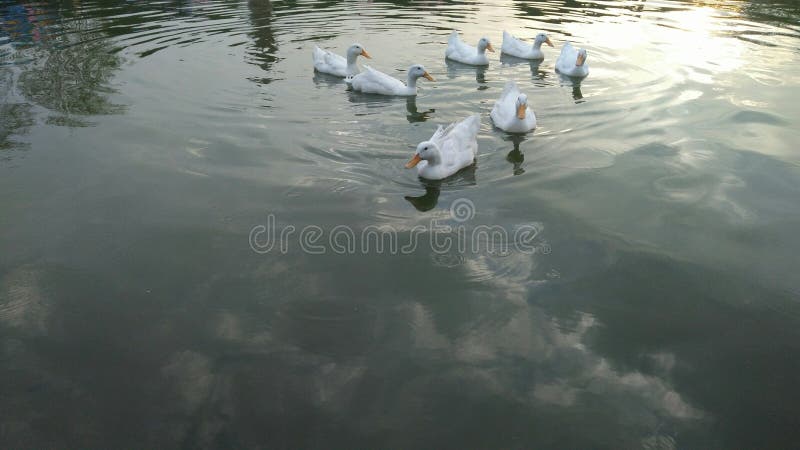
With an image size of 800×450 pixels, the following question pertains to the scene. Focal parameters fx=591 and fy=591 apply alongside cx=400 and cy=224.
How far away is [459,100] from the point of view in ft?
31.2

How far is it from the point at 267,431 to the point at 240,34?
38.1 feet

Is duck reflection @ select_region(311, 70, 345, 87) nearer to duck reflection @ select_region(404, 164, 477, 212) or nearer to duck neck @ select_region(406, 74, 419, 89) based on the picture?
duck neck @ select_region(406, 74, 419, 89)

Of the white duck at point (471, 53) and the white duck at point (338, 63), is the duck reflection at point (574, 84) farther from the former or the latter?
the white duck at point (338, 63)

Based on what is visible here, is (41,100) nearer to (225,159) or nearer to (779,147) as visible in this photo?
(225,159)

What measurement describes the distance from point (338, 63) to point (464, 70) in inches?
96.0

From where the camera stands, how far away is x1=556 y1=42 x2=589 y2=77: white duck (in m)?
10.4

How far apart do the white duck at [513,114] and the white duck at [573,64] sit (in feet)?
9.06

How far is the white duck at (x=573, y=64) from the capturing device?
1042 cm

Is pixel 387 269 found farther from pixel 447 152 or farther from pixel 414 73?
pixel 414 73

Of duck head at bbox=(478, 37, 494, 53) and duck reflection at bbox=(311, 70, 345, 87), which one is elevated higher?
duck head at bbox=(478, 37, 494, 53)

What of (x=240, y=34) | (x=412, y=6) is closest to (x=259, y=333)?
(x=240, y=34)

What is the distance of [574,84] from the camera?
10344 millimetres

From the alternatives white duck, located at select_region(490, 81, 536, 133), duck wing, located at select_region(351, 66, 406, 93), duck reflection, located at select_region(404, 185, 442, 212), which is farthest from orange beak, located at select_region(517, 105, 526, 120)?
duck wing, located at select_region(351, 66, 406, 93)

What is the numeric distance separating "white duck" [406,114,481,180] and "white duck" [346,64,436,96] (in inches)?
99.0
